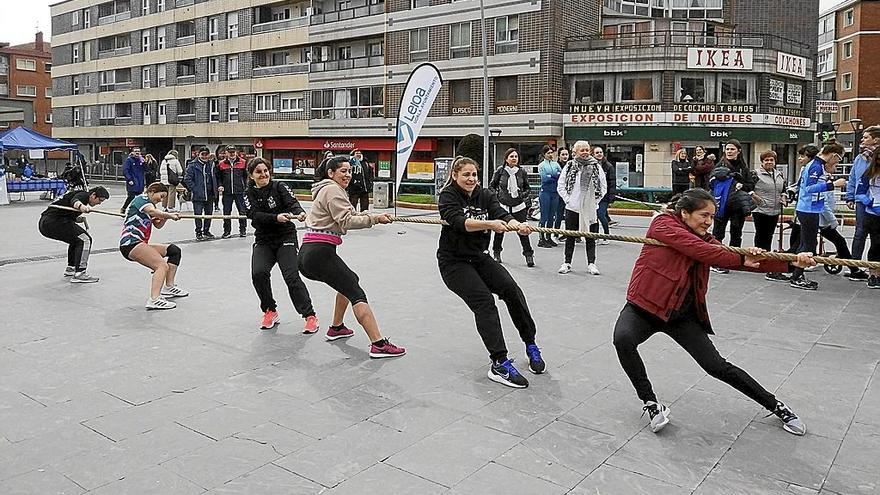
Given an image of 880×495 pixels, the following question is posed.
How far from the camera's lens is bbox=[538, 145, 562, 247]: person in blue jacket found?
12.9 meters

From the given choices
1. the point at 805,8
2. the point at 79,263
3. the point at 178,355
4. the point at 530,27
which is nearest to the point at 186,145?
the point at 530,27

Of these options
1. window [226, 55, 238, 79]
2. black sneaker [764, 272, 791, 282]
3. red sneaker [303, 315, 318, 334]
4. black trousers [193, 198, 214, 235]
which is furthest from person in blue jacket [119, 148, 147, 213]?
window [226, 55, 238, 79]

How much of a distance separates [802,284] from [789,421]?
18.5ft

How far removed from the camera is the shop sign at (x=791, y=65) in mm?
35497

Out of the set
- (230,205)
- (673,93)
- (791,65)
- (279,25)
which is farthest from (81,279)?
(279,25)

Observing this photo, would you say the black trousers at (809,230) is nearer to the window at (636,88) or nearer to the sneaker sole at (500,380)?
the sneaker sole at (500,380)

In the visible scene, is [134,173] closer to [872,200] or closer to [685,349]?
[872,200]

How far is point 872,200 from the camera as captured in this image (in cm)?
932

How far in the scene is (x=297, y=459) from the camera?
425 centimetres

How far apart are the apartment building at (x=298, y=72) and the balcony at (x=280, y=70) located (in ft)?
0.25

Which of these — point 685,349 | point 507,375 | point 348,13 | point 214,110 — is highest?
point 348,13

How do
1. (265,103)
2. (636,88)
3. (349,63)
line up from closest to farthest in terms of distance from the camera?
1. (636,88)
2. (349,63)
3. (265,103)

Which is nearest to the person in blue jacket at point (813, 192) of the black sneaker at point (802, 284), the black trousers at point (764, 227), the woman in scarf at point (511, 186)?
the black sneaker at point (802, 284)

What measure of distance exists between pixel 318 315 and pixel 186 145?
47.6 metres
